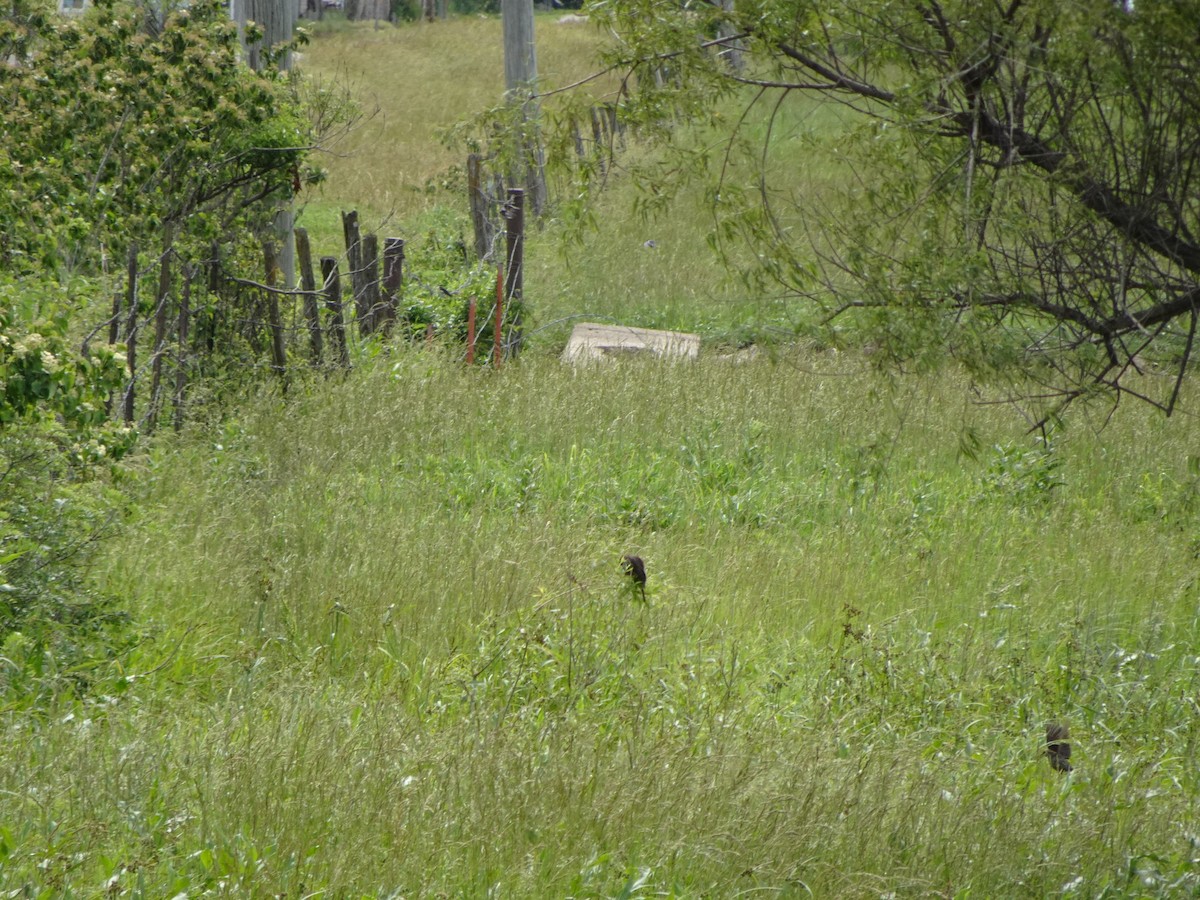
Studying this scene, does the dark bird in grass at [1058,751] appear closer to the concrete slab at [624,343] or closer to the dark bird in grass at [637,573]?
the dark bird in grass at [637,573]

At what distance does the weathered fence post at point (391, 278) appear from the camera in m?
9.87

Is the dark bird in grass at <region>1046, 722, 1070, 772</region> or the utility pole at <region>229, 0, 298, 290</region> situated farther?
the utility pole at <region>229, 0, 298, 290</region>

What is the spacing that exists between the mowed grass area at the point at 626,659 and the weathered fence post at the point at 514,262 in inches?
64.3

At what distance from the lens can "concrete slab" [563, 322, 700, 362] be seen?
10484 millimetres

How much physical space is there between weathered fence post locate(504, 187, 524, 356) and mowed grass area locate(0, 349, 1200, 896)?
5.35ft

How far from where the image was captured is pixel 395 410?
812 centimetres

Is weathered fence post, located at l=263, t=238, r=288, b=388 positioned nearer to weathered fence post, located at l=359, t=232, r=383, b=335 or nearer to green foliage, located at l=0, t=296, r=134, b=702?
weathered fence post, located at l=359, t=232, r=383, b=335

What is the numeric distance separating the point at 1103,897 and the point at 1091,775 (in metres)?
0.77

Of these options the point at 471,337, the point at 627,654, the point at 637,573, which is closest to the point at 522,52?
the point at 471,337

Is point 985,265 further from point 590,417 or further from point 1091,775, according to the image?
point 590,417

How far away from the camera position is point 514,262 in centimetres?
1086

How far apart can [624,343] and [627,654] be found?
21.4ft

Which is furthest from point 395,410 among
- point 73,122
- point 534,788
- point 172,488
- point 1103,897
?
point 1103,897

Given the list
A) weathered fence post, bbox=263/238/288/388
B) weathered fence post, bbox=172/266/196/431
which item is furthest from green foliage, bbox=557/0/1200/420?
weathered fence post, bbox=263/238/288/388
